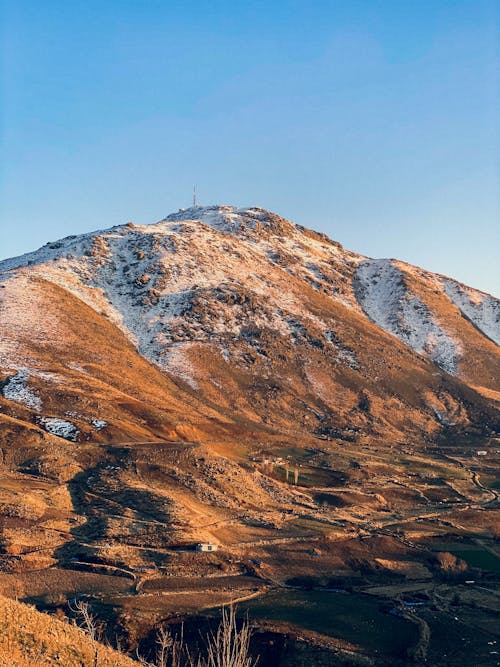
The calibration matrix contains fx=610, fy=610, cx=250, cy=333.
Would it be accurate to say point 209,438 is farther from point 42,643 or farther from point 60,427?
point 42,643

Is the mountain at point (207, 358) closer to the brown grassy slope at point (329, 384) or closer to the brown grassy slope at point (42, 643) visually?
the brown grassy slope at point (329, 384)

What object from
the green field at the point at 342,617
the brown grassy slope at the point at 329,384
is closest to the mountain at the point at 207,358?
the brown grassy slope at the point at 329,384

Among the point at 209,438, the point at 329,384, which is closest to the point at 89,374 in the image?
the point at 209,438

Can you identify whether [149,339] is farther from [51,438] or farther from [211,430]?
[51,438]

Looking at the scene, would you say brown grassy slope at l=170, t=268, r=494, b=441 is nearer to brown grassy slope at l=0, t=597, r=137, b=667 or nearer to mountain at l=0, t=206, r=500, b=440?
mountain at l=0, t=206, r=500, b=440

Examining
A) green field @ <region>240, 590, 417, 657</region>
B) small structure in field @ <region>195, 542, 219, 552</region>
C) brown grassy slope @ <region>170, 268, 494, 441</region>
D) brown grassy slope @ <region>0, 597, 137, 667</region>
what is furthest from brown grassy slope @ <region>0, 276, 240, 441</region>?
brown grassy slope @ <region>0, 597, 137, 667</region>

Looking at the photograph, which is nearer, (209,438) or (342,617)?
(342,617)
